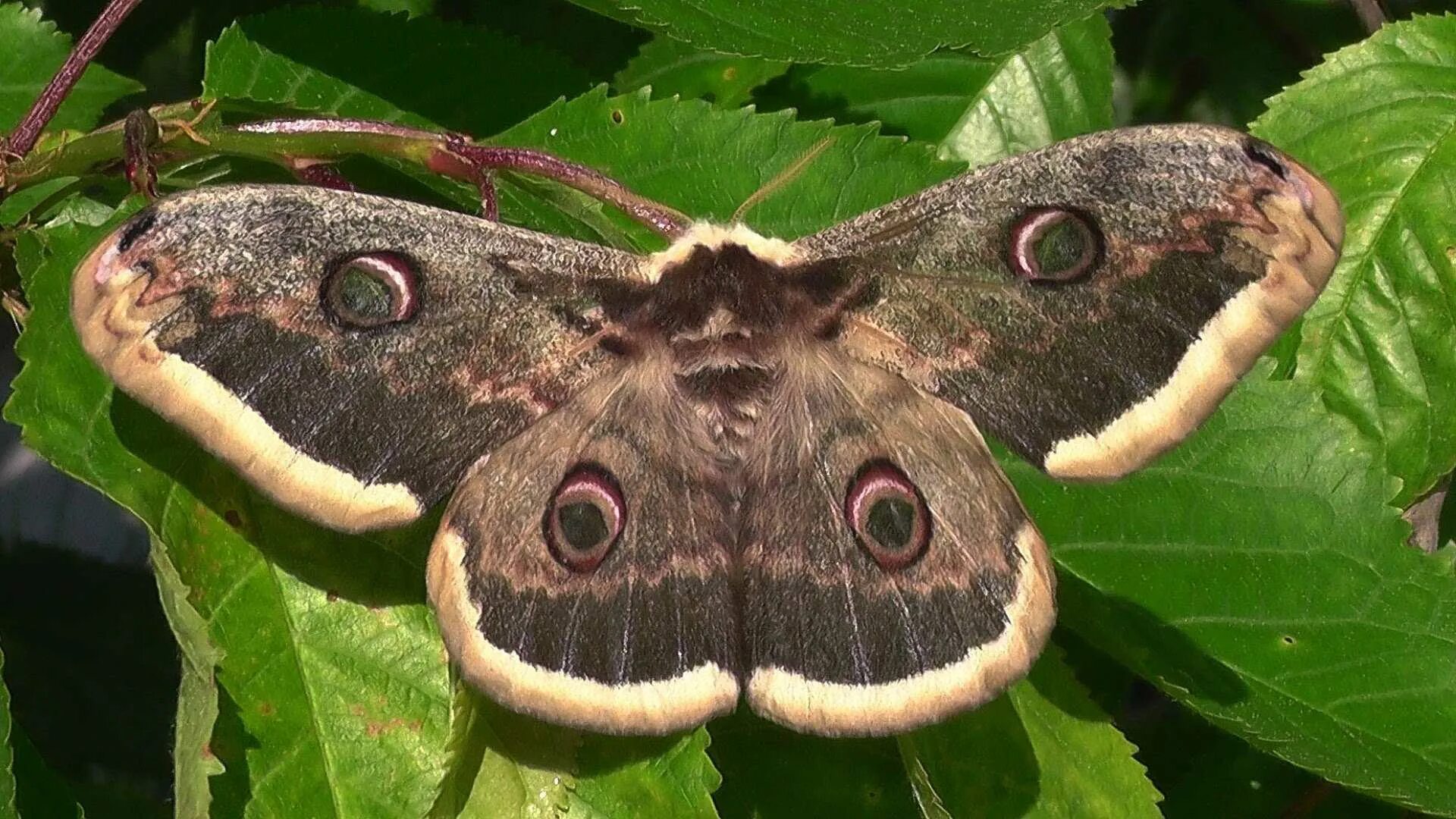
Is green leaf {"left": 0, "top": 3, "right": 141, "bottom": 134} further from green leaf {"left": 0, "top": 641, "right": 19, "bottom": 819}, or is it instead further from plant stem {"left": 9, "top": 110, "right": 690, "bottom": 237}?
green leaf {"left": 0, "top": 641, "right": 19, "bottom": 819}

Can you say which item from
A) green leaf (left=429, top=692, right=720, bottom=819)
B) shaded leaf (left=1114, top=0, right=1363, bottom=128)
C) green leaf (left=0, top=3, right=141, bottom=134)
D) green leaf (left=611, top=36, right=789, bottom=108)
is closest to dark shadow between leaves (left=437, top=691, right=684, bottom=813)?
green leaf (left=429, top=692, right=720, bottom=819)

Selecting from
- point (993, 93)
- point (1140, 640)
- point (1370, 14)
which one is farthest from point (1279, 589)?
point (1370, 14)

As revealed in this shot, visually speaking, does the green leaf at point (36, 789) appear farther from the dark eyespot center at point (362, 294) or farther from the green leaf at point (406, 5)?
the green leaf at point (406, 5)

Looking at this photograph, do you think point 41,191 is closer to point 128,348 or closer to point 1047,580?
point 128,348

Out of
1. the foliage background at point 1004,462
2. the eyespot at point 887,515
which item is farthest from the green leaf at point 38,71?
the eyespot at point 887,515

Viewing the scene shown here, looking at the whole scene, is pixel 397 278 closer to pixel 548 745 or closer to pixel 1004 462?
pixel 548 745

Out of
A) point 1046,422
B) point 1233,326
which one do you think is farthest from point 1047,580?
point 1233,326
